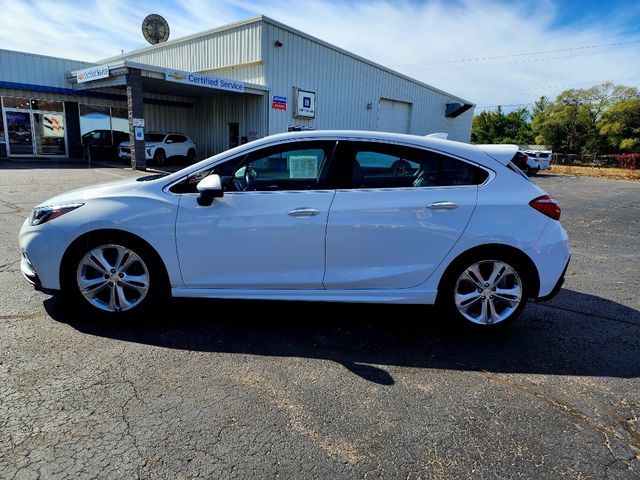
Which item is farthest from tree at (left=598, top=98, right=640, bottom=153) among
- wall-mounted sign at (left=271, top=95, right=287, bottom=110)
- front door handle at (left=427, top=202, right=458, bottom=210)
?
front door handle at (left=427, top=202, right=458, bottom=210)

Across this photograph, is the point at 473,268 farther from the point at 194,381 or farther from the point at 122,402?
the point at 122,402

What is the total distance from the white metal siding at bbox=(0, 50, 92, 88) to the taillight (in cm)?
2430

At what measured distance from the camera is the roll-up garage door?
2777 centimetres

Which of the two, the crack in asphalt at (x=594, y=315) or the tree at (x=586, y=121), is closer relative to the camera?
the crack in asphalt at (x=594, y=315)

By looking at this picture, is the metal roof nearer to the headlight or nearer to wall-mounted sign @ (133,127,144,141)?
wall-mounted sign @ (133,127,144,141)

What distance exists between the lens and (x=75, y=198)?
12.5ft

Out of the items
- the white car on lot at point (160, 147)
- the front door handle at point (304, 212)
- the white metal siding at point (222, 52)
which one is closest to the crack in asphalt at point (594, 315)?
the front door handle at point (304, 212)

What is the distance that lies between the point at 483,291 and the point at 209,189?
7.95 feet

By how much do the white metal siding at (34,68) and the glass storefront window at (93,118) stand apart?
1.42 meters

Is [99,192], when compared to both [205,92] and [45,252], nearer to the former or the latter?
[45,252]

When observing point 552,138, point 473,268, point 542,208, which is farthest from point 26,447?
point 552,138

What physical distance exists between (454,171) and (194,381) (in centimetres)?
261

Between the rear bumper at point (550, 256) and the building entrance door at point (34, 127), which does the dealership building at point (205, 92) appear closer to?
the building entrance door at point (34, 127)

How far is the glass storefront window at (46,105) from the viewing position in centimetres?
2169
